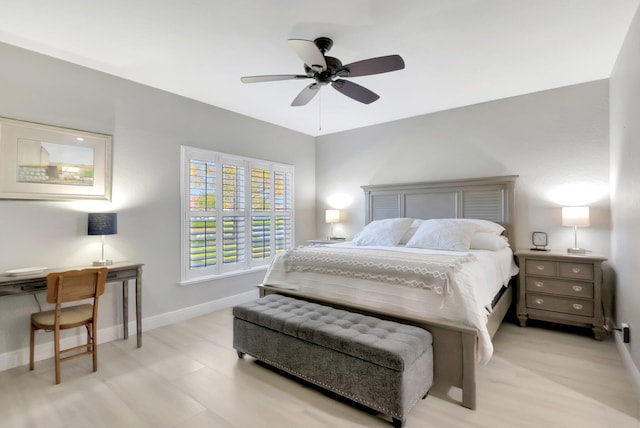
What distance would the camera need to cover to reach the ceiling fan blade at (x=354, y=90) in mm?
2662

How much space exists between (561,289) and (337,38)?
339 cm

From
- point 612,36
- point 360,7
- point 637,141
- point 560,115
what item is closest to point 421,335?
point 637,141

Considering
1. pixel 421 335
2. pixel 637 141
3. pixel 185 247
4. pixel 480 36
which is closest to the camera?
pixel 421 335

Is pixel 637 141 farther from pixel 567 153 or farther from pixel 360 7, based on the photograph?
pixel 360 7

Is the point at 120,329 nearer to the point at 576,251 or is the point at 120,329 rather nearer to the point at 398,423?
the point at 398,423

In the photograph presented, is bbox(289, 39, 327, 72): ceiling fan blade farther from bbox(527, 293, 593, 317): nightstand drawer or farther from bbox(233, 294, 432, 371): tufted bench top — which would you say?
bbox(527, 293, 593, 317): nightstand drawer

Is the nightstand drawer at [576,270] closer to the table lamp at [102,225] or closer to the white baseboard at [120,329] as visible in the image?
the white baseboard at [120,329]

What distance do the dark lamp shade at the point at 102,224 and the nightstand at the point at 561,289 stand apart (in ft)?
14.2

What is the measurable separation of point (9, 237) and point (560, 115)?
18.9 feet

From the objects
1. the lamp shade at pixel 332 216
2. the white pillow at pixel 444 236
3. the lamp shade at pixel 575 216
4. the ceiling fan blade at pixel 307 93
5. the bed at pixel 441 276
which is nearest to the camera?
the bed at pixel 441 276

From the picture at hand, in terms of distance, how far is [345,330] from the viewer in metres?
2.09

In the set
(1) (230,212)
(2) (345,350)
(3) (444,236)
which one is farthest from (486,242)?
(1) (230,212)

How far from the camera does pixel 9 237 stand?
2590 millimetres

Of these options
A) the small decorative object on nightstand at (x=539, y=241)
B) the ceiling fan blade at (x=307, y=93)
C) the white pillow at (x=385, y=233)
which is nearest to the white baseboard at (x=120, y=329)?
the white pillow at (x=385, y=233)
